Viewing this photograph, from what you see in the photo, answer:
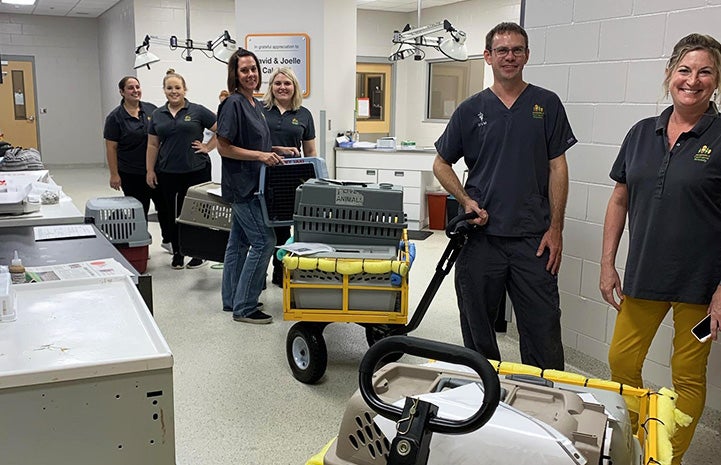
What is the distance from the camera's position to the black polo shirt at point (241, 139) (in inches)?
150

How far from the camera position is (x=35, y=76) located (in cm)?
1272

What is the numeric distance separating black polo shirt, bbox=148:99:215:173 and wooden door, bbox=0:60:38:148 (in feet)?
29.5

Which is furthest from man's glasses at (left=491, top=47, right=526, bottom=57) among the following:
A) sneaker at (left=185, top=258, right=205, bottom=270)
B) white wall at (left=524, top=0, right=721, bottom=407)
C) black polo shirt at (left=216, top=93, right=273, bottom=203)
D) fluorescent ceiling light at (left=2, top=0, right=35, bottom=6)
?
fluorescent ceiling light at (left=2, top=0, right=35, bottom=6)

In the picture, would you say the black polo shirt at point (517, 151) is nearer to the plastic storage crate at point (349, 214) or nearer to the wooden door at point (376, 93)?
the plastic storage crate at point (349, 214)

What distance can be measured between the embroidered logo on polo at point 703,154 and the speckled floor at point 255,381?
3.97 ft

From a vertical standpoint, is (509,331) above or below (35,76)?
below


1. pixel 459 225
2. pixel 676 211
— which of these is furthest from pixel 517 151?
pixel 676 211

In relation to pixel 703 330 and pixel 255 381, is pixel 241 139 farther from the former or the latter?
pixel 703 330

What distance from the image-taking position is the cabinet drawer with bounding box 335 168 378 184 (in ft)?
23.6

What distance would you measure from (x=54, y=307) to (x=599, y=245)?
251cm

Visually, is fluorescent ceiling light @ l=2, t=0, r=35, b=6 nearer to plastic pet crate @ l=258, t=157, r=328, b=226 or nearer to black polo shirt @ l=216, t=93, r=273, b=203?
black polo shirt @ l=216, t=93, r=273, b=203

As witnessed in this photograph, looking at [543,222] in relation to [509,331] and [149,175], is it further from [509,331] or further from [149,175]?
[149,175]

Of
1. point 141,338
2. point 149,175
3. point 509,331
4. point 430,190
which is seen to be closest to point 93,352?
point 141,338

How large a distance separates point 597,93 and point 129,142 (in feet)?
12.3
